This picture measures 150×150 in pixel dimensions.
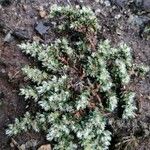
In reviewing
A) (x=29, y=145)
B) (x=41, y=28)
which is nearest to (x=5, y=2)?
(x=41, y=28)

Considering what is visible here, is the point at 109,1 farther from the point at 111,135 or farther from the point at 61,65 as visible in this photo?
the point at 111,135

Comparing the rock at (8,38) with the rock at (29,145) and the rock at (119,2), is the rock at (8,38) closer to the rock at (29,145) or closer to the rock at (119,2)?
the rock at (29,145)

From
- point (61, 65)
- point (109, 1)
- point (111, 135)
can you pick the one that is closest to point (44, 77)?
point (61, 65)

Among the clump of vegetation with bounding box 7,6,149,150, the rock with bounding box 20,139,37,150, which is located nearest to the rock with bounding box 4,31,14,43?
the clump of vegetation with bounding box 7,6,149,150

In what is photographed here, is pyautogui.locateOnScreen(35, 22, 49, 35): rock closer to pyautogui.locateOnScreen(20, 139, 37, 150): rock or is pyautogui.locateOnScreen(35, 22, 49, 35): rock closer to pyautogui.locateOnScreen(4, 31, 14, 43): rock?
pyautogui.locateOnScreen(4, 31, 14, 43): rock

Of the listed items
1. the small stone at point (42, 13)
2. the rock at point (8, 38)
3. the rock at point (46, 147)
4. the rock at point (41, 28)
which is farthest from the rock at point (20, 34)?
the rock at point (46, 147)
